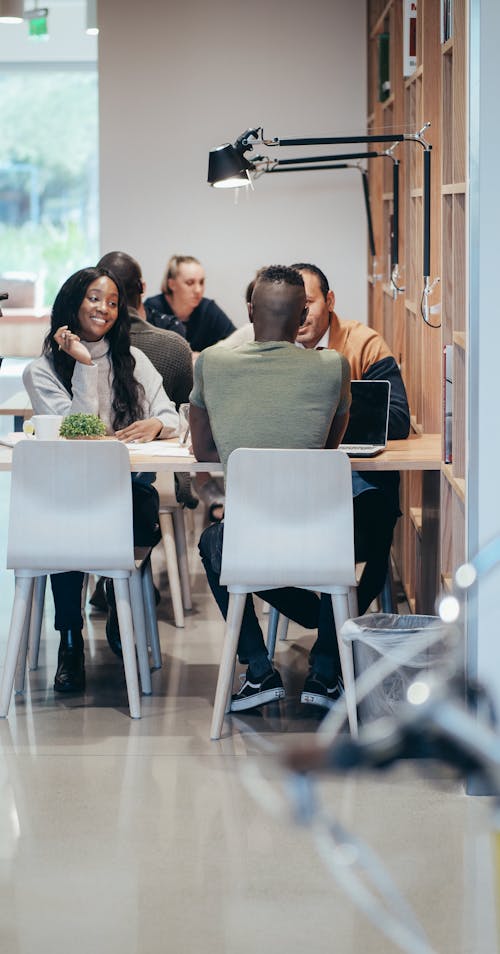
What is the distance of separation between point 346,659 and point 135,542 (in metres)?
0.98

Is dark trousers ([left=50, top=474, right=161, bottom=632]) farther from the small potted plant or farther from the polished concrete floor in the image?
the small potted plant

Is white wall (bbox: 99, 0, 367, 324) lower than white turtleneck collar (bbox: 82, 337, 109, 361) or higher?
higher

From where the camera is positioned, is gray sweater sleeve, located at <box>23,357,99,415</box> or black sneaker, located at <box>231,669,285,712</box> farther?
gray sweater sleeve, located at <box>23,357,99,415</box>

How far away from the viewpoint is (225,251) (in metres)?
7.19

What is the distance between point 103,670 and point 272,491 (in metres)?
1.10

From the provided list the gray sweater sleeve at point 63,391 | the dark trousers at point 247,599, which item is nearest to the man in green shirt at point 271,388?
the dark trousers at point 247,599

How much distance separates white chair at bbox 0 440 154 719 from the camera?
3469 mm

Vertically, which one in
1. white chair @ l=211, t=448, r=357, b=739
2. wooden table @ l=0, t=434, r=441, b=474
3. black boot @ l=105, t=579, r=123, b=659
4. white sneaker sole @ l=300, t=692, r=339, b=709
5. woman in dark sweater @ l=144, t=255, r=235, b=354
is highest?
woman in dark sweater @ l=144, t=255, r=235, b=354

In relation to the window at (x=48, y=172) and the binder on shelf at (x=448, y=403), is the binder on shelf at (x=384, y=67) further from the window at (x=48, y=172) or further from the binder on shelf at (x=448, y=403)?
the window at (x=48, y=172)

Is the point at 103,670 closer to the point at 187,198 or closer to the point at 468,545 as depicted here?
the point at 468,545

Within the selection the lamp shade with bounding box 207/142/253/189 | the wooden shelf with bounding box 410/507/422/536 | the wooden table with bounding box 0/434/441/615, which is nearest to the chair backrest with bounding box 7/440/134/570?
the wooden table with bounding box 0/434/441/615

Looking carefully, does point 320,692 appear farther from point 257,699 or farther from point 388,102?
point 388,102

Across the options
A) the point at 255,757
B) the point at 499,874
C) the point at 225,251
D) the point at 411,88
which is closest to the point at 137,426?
the point at 255,757

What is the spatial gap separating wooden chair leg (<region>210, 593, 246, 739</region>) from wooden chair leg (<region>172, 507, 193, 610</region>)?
1.19 meters
